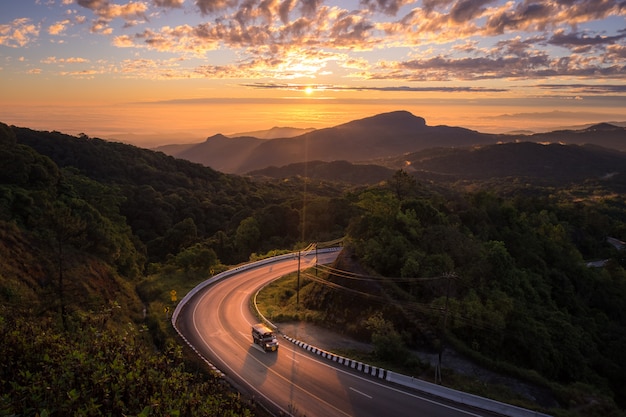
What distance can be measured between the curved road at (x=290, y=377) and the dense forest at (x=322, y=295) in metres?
2.63

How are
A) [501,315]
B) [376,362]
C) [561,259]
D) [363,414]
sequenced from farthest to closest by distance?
[561,259] → [501,315] → [376,362] → [363,414]

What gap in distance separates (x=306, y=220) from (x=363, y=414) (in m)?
58.0

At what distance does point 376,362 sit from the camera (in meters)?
28.1

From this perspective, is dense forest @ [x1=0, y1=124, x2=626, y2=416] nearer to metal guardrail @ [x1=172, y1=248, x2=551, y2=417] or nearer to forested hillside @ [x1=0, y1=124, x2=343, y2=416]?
forested hillside @ [x1=0, y1=124, x2=343, y2=416]

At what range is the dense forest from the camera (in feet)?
31.1

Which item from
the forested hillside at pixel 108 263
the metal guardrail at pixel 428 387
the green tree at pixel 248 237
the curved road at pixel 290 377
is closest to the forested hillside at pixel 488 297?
the metal guardrail at pixel 428 387

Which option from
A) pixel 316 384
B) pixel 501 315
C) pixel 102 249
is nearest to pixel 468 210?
pixel 501 315

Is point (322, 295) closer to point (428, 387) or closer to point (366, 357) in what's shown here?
point (366, 357)

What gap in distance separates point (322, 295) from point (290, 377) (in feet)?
44.8

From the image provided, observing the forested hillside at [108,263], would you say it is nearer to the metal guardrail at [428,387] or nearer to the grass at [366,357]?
the metal guardrail at [428,387]

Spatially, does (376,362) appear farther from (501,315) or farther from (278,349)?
(501,315)

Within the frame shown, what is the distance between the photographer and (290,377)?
2630 cm

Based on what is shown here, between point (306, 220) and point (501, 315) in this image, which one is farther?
point (306, 220)

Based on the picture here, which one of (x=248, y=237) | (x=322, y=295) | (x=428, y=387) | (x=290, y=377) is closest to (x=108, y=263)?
(x=322, y=295)
